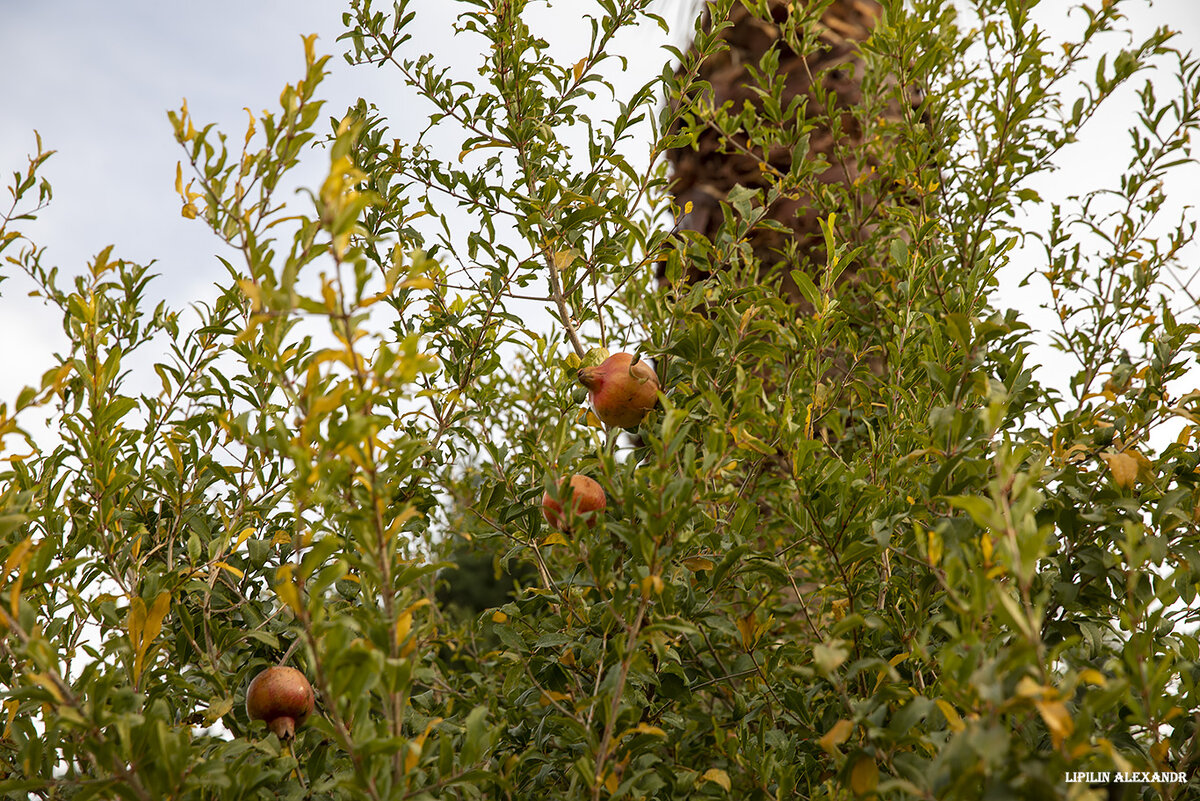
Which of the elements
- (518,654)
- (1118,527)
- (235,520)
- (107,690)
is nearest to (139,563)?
(235,520)

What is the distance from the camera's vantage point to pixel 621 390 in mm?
1515

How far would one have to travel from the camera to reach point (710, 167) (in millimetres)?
3111

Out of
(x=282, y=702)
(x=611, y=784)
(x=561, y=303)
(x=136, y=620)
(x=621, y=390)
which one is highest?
(x=561, y=303)

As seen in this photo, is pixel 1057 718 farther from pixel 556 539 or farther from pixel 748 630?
pixel 556 539

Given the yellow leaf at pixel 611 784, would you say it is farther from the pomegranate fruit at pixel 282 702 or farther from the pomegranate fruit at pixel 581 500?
the pomegranate fruit at pixel 282 702

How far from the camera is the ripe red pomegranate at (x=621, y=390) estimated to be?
4.94ft

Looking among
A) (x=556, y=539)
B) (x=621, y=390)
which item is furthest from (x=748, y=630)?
(x=621, y=390)

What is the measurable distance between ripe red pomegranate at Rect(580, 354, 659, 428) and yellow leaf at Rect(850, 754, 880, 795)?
74 centimetres

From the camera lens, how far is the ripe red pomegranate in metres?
1.51

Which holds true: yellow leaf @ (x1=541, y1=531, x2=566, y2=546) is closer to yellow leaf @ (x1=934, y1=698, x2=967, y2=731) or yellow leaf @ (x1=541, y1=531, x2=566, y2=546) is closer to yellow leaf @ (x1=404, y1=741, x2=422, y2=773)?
yellow leaf @ (x1=404, y1=741, x2=422, y2=773)

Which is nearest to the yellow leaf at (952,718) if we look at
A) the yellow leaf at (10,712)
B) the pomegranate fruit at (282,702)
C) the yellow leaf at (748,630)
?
the yellow leaf at (748,630)

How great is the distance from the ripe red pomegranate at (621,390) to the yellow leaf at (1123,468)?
0.76 meters

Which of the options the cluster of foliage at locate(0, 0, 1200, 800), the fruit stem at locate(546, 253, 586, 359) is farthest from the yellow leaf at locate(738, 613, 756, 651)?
the fruit stem at locate(546, 253, 586, 359)

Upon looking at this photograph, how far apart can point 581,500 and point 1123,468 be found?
2.86 ft
